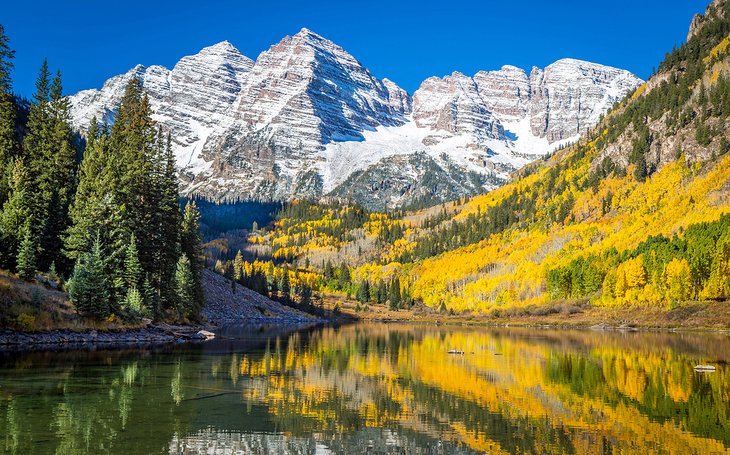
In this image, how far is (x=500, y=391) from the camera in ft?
129

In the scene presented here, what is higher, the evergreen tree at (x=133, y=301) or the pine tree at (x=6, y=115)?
the pine tree at (x=6, y=115)

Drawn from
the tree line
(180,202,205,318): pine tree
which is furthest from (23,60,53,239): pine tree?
(180,202,205,318): pine tree

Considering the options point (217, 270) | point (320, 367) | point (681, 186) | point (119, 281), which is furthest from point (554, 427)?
point (217, 270)

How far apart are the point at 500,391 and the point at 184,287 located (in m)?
67.9

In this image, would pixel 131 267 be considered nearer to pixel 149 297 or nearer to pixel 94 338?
pixel 149 297

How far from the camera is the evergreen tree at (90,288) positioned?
62066 mm

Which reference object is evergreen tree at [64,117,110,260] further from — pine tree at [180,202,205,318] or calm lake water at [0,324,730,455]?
pine tree at [180,202,205,318]

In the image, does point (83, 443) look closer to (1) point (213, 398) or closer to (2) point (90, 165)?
(1) point (213, 398)

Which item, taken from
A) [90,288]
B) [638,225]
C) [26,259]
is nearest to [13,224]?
[26,259]

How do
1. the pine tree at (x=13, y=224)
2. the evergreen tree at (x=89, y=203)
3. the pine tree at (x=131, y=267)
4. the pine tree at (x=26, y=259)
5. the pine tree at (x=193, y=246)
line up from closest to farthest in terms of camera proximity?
→ the pine tree at (x=26, y=259), the pine tree at (x=13, y=224), the evergreen tree at (x=89, y=203), the pine tree at (x=131, y=267), the pine tree at (x=193, y=246)

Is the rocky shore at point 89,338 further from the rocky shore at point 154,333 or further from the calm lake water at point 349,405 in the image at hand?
the calm lake water at point 349,405

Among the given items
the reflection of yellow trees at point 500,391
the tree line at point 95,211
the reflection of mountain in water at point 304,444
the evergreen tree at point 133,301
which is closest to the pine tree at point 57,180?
the tree line at point 95,211

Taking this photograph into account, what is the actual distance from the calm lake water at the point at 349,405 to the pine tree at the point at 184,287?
3916 cm

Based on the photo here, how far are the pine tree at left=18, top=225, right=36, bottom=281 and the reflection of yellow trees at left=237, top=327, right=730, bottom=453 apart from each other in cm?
2503
